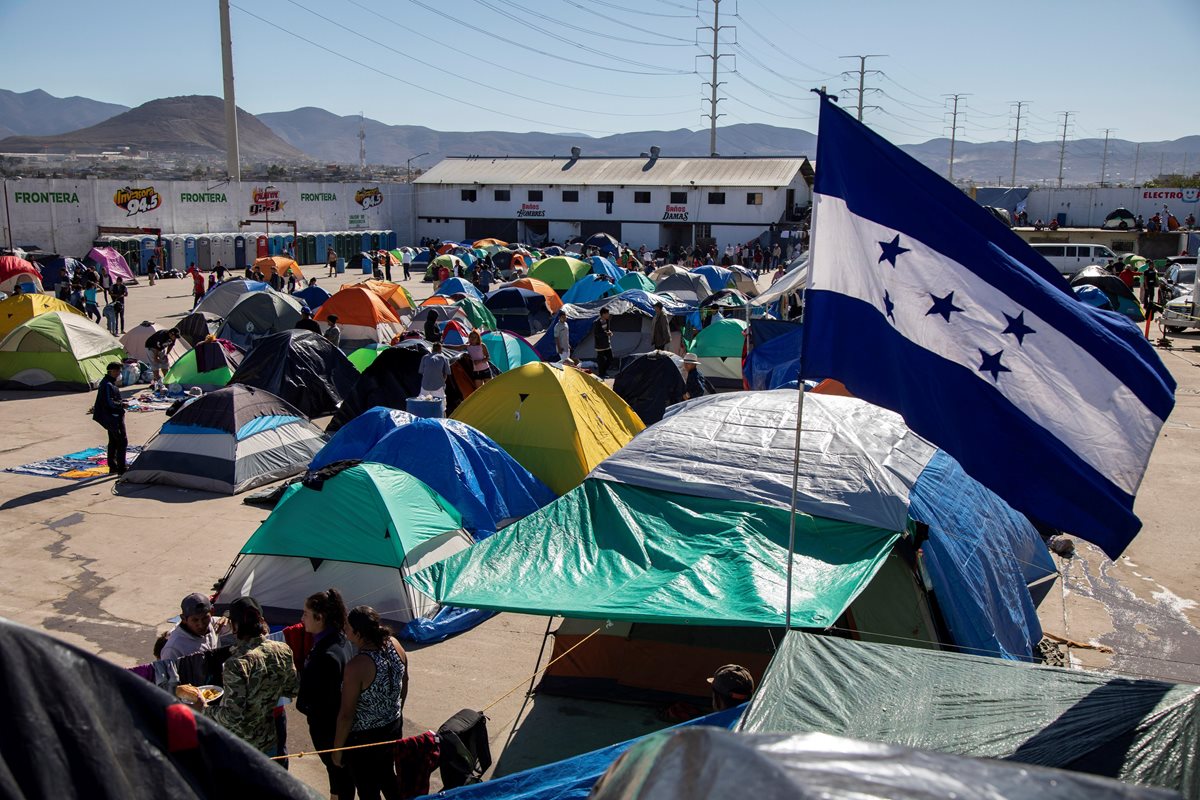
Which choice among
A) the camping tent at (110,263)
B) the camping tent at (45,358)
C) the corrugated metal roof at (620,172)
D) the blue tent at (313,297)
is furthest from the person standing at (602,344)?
the corrugated metal roof at (620,172)

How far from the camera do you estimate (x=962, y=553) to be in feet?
21.2

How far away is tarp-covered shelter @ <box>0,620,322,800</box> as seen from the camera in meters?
1.60

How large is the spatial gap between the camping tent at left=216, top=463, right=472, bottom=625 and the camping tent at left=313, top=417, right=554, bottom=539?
3.31 feet

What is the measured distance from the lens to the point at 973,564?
649 cm

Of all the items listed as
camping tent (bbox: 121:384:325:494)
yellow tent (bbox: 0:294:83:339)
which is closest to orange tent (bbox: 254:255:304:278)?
yellow tent (bbox: 0:294:83:339)

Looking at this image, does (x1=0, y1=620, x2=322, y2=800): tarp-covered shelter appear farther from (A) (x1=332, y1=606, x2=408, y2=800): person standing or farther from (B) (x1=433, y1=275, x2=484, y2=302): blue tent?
(B) (x1=433, y1=275, x2=484, y2=302): blue tent

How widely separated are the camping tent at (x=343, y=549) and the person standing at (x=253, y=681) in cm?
257

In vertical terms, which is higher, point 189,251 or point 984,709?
point 189,251

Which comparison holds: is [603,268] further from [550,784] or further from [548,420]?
[550,784]

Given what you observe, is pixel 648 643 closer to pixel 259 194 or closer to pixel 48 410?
pixel 48 410

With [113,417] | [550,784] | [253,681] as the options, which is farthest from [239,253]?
[550,784]

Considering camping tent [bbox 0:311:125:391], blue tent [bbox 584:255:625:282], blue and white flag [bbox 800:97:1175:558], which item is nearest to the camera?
blue and white flag [bbox 800:97:1175:558]

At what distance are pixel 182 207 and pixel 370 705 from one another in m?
42.6

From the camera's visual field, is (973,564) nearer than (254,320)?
Answer: Yes
